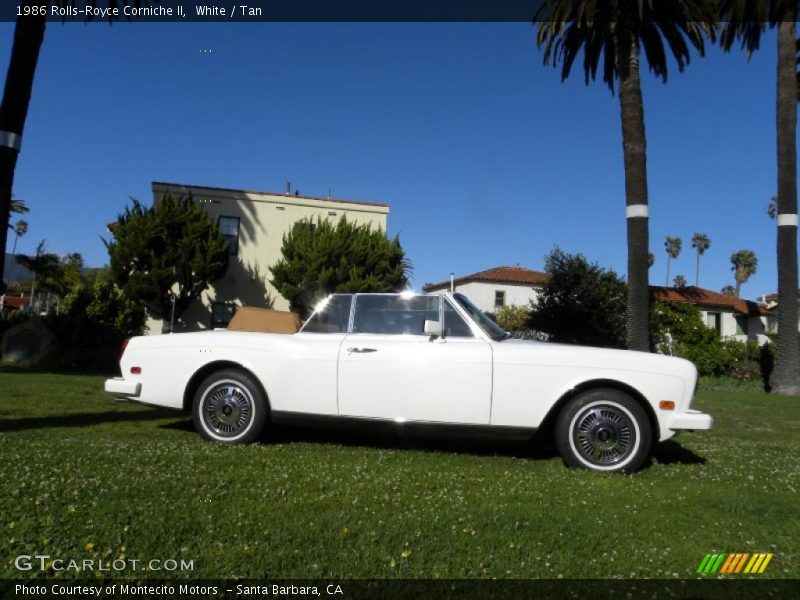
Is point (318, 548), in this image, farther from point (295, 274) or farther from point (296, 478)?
point (295, 274)

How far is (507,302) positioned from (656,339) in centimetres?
1556

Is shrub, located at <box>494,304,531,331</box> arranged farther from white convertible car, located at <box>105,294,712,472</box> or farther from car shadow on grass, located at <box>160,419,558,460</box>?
white convertible car, located at <box>105,294,712,472</box>

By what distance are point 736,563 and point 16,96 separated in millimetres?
9867

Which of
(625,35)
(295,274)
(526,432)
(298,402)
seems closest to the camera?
(526,432)

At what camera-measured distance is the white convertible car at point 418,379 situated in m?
4.52

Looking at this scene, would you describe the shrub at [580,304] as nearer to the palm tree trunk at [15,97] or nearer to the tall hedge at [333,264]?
the tall hedge at [333,264]

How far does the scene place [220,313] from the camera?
21156 mm

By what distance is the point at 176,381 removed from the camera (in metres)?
5.12

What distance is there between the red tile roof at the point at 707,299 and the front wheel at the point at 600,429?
25755 millimetres

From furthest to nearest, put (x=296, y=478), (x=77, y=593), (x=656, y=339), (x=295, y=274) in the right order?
(x=656, y=339) → (x=295, y=274) → (x=296, y=478) → (x=77, y=593)

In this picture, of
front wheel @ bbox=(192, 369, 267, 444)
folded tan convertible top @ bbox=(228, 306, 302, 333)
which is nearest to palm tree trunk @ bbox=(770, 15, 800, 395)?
folded tan convertible top @ bbox=(228, 306, 302, 333)

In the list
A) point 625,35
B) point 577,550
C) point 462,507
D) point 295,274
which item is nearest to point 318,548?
point 462,507

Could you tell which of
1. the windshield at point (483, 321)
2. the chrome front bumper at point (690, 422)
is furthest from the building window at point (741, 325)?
the windshield at point (483, 321)

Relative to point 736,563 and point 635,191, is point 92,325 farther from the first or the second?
point 736,563
